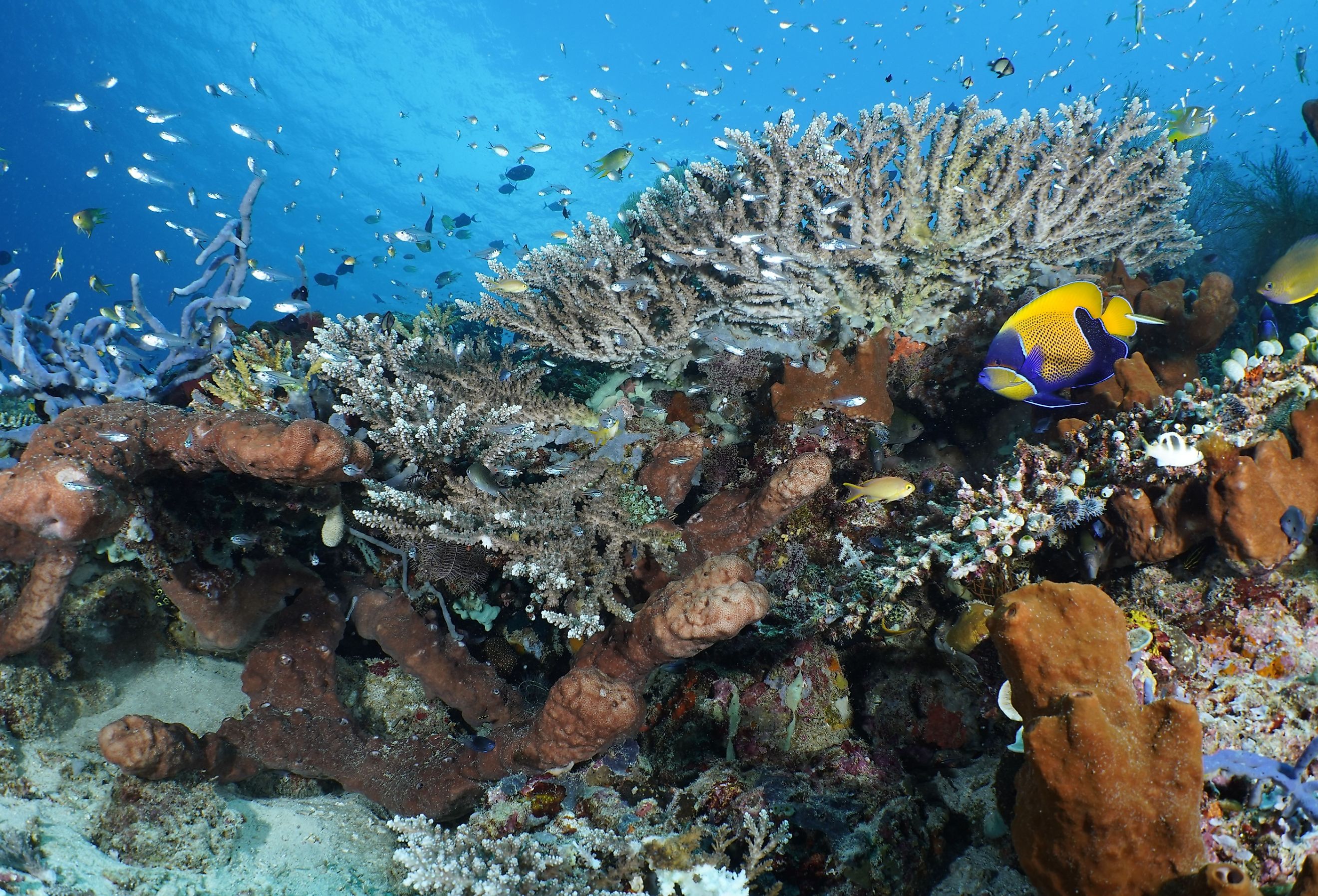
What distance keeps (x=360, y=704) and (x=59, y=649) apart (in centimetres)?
184

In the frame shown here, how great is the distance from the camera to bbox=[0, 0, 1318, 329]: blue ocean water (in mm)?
49062

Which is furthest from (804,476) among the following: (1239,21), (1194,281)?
(1239,21)

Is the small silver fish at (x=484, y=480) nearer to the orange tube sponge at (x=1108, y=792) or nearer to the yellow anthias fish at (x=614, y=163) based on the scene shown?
the orange tube sponge at (x=1108, y=792)

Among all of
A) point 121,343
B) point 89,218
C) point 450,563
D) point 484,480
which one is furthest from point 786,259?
point 89,218

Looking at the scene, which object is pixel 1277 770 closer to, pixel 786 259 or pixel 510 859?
pixel 510 859

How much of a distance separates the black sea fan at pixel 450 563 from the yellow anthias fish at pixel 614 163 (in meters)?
5.31

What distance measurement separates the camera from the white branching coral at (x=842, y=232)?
4.29 meters

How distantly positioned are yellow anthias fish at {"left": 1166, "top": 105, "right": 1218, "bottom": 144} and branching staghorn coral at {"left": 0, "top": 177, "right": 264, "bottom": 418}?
339 inches

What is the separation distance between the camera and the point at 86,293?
74188mm

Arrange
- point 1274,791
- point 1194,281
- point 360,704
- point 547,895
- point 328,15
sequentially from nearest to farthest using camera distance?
1. point 1274,791
2. point 547,895
3. point 360,704
4. point 1194,281
5. point 328,15

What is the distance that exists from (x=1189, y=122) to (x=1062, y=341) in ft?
16.1

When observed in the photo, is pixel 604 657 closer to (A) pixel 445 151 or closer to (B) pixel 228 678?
(B) pixel 228 678

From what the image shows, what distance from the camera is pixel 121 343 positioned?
195 inches

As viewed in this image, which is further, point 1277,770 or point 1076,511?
point 1076,511
